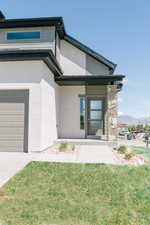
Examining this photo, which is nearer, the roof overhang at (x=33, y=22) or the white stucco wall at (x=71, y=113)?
the roof overhang at (x=33, y=22)

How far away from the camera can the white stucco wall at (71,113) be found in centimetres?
1147

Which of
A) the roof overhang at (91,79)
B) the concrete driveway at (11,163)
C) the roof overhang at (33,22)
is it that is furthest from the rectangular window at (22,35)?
the concrete driveway at (11,163)

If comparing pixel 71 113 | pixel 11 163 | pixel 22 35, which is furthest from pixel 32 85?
pixel 22 35

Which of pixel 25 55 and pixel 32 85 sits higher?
pixel 25 55

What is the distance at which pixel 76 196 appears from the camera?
3715mm

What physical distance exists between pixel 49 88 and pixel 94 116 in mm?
4351

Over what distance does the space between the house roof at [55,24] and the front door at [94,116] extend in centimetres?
277

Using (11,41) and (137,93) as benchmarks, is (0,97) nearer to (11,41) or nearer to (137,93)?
(11,41)

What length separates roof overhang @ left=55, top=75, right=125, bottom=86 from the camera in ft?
33.4

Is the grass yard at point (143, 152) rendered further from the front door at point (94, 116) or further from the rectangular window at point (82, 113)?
the rectangular window at point (82, 113)

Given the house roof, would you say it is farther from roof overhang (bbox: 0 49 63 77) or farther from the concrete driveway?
the concrete driveway

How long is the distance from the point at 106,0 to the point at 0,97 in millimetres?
9066

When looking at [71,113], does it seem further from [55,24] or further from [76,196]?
[76,196]

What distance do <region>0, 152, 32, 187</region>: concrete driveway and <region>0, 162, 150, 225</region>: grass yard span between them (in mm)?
275
